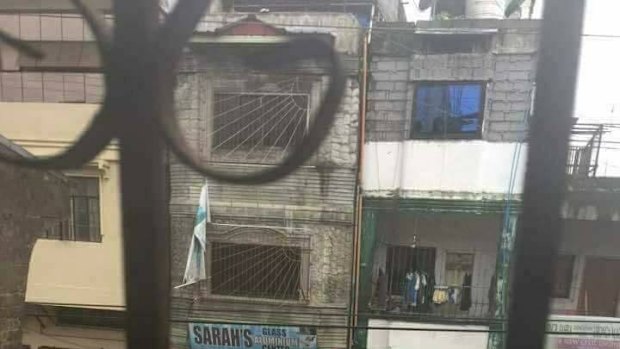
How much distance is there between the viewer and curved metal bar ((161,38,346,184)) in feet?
1.91

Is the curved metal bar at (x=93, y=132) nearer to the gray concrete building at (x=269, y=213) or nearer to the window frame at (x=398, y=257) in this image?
the gray concrete building at (x=269, y=213)

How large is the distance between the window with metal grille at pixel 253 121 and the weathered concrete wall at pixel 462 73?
81 cm

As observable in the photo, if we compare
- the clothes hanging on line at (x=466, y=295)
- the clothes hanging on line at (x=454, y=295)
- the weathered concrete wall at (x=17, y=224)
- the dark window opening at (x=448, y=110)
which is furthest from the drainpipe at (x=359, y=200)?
the weathered concrete wall at (x=17, y=224)

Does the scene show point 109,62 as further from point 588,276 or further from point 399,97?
point 588,276

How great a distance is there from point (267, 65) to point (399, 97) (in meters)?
4.71

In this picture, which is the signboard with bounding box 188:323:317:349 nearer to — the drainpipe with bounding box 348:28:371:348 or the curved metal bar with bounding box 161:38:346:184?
the drainpipe with bounding box 348:28:371:348

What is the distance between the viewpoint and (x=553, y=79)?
23.2 inches

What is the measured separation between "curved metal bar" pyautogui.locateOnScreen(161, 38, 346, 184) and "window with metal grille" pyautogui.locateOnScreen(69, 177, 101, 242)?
16.3 ft

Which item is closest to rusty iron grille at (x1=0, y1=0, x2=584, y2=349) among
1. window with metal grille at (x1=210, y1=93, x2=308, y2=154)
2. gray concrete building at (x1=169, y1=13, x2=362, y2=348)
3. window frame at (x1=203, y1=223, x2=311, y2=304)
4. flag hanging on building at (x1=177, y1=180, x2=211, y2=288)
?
gray concrete building at (x1=169, y1=13, x2=362, y2=348)

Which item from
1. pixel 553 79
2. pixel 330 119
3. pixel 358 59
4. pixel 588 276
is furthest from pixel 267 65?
pixel 588 276

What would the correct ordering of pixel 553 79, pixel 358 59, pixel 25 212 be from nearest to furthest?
pixel 553 79, pixel 25 212, pixel 358 59

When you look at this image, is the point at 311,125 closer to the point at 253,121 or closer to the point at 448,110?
the point at 253,121

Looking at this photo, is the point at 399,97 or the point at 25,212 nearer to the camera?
the point at 25,212

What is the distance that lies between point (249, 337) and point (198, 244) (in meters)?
1.14
